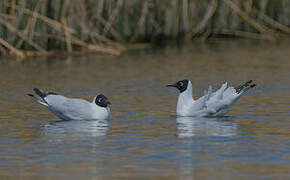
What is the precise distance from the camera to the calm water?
957 centimetres

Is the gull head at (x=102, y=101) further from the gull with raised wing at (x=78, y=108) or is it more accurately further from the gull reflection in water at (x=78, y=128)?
the gull reflection in water at (x=78, y=128)

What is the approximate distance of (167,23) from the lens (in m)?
28.0

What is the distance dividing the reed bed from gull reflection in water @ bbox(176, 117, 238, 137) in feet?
31.5

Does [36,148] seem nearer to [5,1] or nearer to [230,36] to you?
[5,1]

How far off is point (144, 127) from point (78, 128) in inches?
37.8

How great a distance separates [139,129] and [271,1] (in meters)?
17.9

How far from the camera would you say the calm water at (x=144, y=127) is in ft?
31.4

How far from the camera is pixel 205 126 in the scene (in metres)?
12.9

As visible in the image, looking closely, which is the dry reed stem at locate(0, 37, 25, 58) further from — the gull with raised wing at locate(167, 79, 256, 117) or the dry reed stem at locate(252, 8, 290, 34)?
the gull with raised wing at locate(167, 79, 256, 117)

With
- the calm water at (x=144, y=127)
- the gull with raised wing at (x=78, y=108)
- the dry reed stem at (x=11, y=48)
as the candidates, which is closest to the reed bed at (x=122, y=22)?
the dry reed stem at (x=11, y=48)

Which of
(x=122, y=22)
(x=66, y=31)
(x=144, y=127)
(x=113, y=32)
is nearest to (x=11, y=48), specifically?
(x=66, y=31)

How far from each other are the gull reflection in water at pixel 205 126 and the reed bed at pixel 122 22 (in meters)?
9.61

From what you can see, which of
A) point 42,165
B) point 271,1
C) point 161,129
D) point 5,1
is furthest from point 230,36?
point 42,165

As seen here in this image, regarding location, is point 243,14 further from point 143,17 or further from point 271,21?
point 143,17
